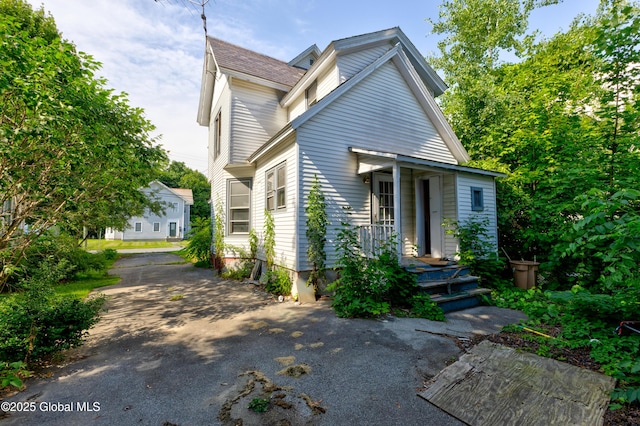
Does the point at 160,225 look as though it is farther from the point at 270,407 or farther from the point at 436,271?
the point at 270,407

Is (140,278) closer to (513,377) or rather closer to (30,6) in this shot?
(513,377)

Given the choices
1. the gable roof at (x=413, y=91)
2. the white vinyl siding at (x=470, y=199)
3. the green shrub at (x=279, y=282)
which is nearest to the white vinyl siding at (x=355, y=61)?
the gable roof at (x=413, y=91)

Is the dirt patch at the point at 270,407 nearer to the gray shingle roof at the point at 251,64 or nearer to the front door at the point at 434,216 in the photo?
the front door at the point at 434,216

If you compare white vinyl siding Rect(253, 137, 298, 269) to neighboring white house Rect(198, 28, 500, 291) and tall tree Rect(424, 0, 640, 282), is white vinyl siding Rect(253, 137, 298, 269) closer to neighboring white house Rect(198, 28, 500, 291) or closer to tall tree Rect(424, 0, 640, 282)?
neighboring white house Rect(198, 28, 500, 291)

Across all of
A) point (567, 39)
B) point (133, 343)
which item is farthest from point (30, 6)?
point (567, 39)

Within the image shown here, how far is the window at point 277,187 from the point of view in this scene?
7.77 m

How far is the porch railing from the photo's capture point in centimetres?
685

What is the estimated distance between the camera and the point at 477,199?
8305 millimetres

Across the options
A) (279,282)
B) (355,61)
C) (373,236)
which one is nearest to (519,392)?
(373,236)

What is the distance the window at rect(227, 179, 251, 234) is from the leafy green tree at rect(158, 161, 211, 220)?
37.2 m

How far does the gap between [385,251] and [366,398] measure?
386cm

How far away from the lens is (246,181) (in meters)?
10.4

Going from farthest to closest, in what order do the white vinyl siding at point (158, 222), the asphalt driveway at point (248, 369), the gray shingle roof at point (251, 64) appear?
the white vinyl siding at point (158, 222)
the gray shingle roof at point (251, 64)
the asphalt driveway at point (248, 369)

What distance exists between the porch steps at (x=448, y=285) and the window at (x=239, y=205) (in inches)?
249
